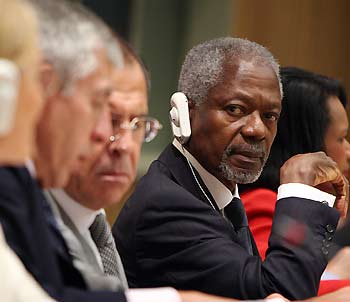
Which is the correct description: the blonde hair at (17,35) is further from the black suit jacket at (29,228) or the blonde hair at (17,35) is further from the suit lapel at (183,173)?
the suit lapel at (183,173)

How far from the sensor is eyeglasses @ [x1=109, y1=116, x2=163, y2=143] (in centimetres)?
157

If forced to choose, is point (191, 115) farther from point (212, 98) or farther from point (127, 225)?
point (127, 225)

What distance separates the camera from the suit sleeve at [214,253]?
1865mm

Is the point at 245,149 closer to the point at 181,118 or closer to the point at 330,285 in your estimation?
the point at 181,118

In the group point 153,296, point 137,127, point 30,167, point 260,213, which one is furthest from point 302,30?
point 30,167

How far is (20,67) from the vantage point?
1.12 m

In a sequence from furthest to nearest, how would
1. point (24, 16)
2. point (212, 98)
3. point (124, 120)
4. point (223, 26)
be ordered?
point (223, 26)
point (212, 98)
point (124, 120)
point (24, 16)

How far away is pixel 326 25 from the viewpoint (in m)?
4.32

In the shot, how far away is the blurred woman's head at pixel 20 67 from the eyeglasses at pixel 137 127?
0.40 metres

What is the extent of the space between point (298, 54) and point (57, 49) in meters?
3.04

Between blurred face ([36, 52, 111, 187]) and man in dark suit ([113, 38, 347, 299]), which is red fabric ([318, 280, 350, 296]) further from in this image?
blurred face ([36, 52, 111, 187])

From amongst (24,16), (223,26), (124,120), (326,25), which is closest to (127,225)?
(124,120)

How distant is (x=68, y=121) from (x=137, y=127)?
13.5 inches

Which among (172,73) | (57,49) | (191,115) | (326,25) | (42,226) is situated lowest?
(172,73)
